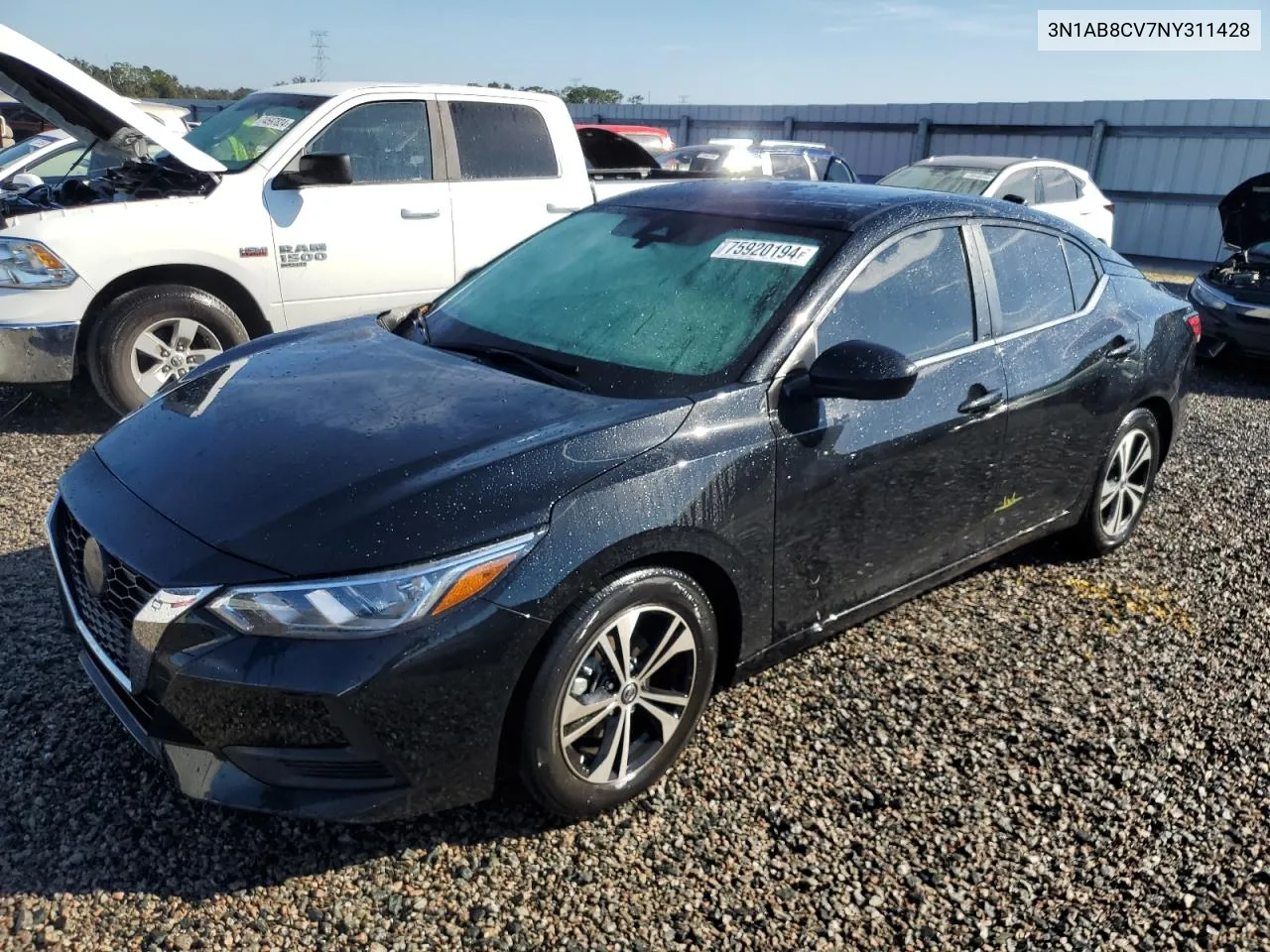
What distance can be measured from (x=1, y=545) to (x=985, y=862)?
3948 mm

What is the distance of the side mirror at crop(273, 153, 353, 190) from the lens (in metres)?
5.84

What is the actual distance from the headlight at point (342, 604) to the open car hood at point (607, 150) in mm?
7738

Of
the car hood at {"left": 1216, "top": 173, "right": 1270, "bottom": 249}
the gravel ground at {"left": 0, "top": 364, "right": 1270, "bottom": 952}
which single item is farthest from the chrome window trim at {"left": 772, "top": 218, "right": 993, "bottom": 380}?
the car hood at {"left": 1216, "top": 173, "right": 1270, "bottom": 249}

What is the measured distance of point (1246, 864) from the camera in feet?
8.79

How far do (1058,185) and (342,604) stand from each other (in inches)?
453

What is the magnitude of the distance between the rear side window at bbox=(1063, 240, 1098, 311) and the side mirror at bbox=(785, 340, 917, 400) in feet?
5.34

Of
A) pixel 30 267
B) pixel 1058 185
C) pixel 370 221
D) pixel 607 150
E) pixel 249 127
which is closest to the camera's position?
pixel 30 267

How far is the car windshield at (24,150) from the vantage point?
860 centimetres

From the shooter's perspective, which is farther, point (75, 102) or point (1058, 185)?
point (1058, 185)

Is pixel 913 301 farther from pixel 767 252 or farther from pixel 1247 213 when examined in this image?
pixel 1247 213

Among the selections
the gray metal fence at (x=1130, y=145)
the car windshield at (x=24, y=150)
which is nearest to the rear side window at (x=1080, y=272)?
the car windshield at (x=24, y=150)

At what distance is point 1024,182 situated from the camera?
11219mm

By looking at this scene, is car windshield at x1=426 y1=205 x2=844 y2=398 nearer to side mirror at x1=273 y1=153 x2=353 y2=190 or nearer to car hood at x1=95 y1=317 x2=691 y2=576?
car hood at x1=95 y1=317 x2=691 y2=576

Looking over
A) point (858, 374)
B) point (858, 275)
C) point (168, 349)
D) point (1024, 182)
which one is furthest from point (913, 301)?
point (1024, 182)
